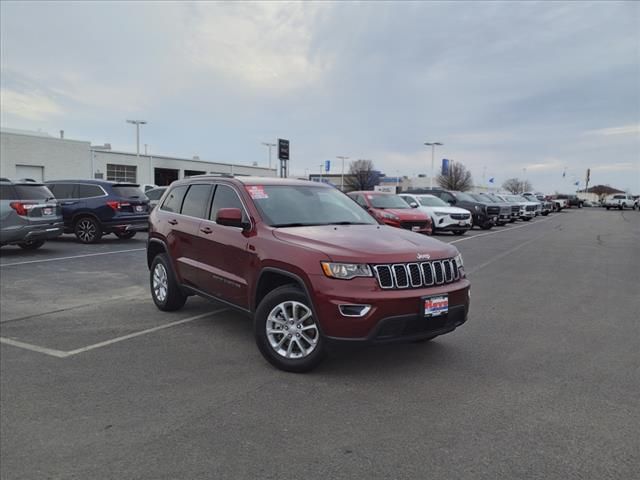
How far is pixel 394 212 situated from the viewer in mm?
16797

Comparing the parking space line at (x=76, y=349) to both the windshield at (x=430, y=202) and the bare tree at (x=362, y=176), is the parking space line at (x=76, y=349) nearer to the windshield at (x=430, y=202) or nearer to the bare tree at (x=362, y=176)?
the windshield at (x=430, y=202)

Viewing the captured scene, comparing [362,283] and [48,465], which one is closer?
[48,465]

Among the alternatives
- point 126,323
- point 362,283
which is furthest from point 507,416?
point 126,323

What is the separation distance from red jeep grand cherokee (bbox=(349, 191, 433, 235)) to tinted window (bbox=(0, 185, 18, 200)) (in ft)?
31.8

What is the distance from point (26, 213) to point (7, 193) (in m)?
0.68

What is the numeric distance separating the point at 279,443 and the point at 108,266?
27.4 ft

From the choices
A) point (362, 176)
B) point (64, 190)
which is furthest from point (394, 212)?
point (362, 176)

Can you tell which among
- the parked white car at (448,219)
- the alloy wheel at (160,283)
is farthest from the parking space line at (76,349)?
the parked white car at (448,219)

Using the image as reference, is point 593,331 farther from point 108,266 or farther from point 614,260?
point 108,266

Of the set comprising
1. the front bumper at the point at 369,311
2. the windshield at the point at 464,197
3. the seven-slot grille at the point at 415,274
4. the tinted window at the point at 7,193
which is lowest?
the front bumper at the point at 369,311

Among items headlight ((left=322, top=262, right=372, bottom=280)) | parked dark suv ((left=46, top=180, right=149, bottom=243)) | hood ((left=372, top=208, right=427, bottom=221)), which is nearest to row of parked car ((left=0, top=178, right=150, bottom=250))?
parked dark suv ((left=46, top=180, right=149, bottom=243))

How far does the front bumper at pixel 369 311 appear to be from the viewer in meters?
4.01

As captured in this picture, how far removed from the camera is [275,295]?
4.47 m

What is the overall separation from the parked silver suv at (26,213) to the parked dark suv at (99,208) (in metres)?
1.66
